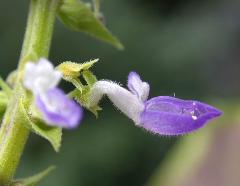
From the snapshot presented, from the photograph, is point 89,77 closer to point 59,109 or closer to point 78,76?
point 78,76

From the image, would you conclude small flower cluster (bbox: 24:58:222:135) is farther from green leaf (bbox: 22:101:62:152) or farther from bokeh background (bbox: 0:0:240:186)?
bokeh background (bbox: 0:0:240:186)

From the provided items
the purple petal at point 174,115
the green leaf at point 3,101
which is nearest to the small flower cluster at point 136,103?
the purple petal at point 174,115

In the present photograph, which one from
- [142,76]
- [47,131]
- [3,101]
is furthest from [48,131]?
[142,76]

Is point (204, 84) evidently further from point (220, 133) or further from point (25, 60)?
point (25, 60)

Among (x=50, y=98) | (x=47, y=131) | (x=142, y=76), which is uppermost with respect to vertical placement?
(x=142, y=76)

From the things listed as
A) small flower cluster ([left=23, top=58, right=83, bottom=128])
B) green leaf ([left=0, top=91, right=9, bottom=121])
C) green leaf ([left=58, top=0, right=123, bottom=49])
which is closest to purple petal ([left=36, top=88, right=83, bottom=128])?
small flower cluster ([left=23, top=58, right=83, bottom=128])

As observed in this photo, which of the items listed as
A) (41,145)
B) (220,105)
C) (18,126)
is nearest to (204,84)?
(41,145)
